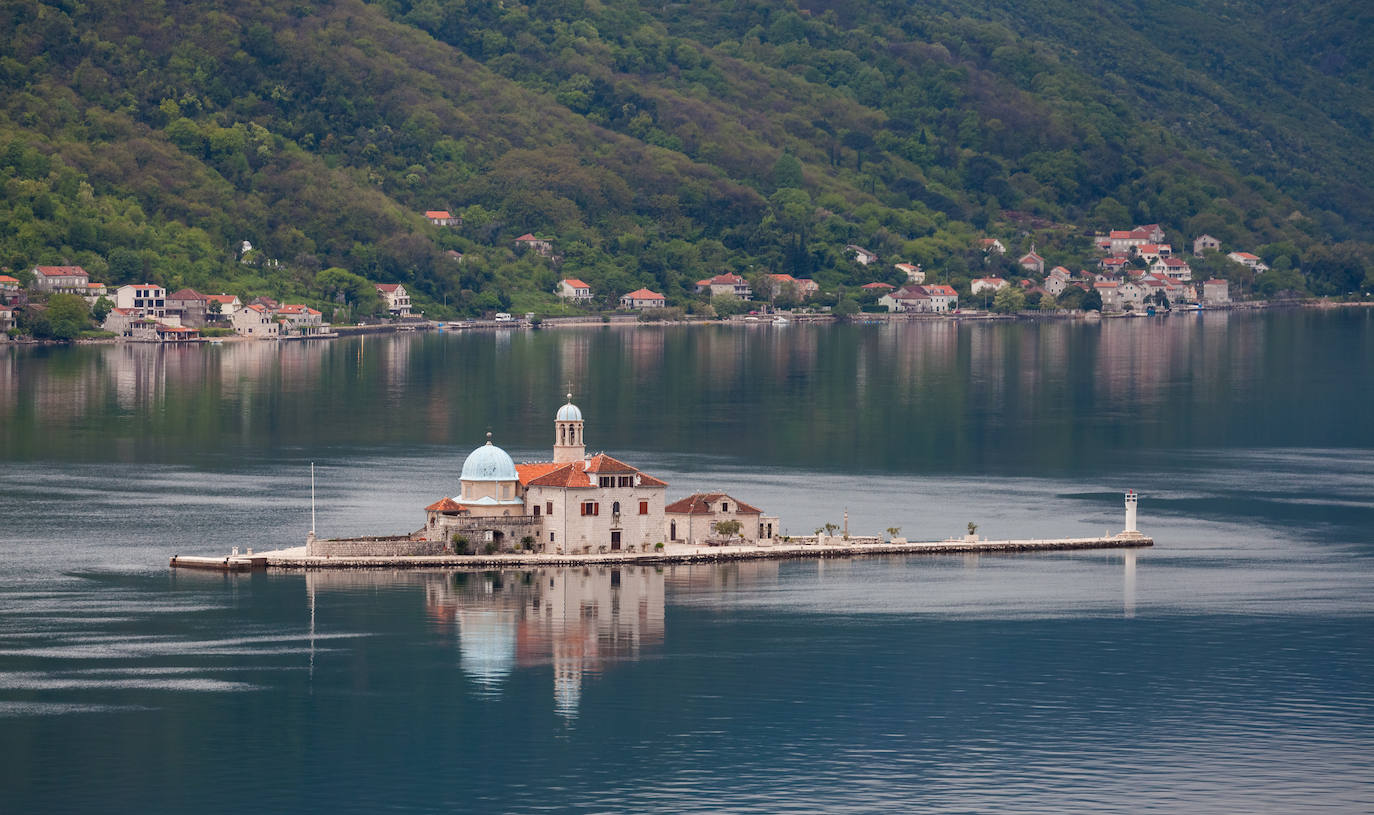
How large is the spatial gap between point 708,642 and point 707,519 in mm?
15859

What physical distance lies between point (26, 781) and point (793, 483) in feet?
193

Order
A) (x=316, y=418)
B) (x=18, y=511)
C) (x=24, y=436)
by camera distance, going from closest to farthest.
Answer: (x=18, y=511)
(x=24, y=436)
(x=316, y=418)

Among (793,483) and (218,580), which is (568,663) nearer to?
(218,580)

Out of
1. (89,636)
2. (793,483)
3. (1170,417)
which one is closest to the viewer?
(89,636)

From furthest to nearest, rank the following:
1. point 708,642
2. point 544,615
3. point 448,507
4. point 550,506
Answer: point 448,507 < point 550,506 < point 544,615 < point 708,642

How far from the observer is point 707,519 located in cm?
8619

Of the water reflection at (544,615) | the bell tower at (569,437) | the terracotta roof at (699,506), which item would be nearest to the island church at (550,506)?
the water reflection at (544,615)

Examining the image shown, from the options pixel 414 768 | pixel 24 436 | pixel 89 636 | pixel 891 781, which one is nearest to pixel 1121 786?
pixel 891 781

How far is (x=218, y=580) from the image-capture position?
8031cm

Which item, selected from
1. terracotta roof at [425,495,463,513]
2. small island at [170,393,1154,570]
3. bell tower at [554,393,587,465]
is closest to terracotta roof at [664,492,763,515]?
small island at [170,393,1154,570]

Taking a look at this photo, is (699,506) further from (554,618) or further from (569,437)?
(554,618)

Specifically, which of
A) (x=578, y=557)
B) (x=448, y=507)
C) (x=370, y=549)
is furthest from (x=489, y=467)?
(x=370, y=549)

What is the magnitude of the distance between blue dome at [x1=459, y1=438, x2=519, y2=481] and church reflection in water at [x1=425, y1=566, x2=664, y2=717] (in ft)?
11.9

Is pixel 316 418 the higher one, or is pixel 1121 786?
pixel 316 418
